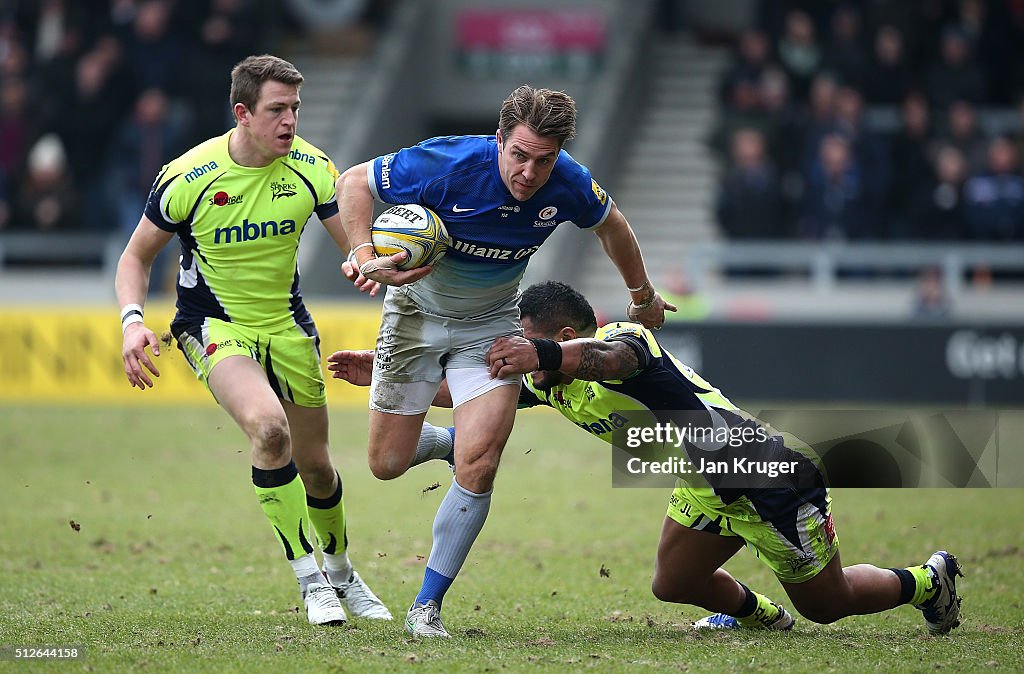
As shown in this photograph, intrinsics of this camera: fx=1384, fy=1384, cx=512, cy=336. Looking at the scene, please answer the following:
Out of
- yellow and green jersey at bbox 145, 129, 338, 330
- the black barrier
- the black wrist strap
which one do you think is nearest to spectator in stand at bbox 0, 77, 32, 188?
the black barrier

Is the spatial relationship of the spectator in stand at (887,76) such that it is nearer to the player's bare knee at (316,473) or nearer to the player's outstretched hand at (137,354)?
the player's bare knee at (316,473)

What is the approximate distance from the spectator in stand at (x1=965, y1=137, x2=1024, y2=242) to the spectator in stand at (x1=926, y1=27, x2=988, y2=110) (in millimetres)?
1230

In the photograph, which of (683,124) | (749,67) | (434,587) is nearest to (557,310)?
(434,587)

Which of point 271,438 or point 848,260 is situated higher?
point 848,260

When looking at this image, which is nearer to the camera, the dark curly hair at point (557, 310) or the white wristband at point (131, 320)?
the dark curly hair at point (557, 310)

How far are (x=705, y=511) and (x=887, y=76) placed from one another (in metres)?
13.9

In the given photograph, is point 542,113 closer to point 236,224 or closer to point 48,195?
point 236,224

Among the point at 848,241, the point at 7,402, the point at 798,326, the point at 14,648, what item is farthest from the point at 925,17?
the point at 14,648

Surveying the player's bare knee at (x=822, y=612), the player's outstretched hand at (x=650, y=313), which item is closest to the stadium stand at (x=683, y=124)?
the player's outstretched hand at (x=650, y=313)

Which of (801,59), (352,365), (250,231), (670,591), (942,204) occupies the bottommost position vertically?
(670,591)

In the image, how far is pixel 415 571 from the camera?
325 inches

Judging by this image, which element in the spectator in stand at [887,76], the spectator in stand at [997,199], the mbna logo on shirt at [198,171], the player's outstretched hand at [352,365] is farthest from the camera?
the spectator in stand at [887,76]

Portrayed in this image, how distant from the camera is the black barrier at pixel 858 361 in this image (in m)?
16.1

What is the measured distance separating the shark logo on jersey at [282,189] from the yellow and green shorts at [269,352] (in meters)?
0.68
